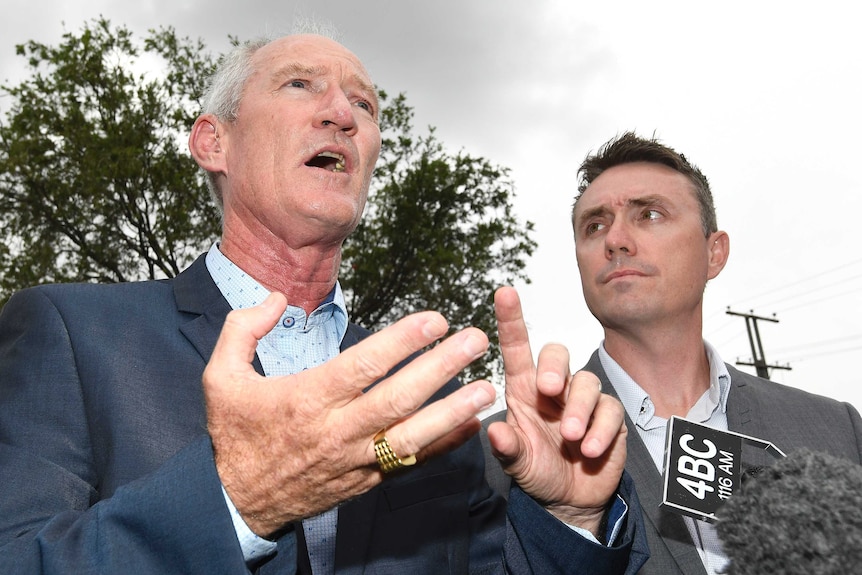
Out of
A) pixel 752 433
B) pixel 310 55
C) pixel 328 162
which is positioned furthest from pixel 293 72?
pixel 752 433

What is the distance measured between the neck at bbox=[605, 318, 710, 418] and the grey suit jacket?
165 millimetres

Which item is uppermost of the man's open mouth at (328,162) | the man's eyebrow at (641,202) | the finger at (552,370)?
the man's eyebrow at (641,202)

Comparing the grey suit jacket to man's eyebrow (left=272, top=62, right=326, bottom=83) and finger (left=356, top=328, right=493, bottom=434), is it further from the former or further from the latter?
man's eyebrow (left=272, top=62, right=326, bottom=83)

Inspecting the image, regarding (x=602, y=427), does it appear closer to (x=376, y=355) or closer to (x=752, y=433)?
(x=376, y=355)

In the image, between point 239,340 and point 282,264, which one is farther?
point 282,264

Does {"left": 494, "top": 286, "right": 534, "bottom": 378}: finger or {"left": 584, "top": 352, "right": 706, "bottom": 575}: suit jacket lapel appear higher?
{"left": 494, "top": 286, "right": 534, "bottom": 378}: finger

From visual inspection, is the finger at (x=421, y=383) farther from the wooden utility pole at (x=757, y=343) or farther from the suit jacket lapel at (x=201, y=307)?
the wooden utility pole at (x=757, y=343)

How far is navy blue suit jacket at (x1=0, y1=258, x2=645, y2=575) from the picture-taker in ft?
4.54

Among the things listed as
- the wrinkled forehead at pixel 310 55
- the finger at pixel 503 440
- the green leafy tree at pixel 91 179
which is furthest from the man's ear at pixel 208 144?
the green leafy tree at pixel 91 179

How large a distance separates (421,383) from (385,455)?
18 cm

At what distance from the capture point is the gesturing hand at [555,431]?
1.71 m

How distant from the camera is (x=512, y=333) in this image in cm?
178

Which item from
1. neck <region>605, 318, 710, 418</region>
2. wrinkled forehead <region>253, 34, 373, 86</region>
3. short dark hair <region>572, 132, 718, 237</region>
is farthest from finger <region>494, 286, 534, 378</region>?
short dark hair <region>572, 132, 718, 237</region>

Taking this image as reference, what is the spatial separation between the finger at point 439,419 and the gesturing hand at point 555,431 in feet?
1.29
